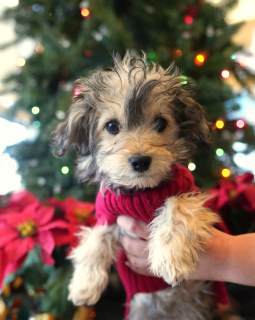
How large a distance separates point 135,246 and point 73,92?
652 mm

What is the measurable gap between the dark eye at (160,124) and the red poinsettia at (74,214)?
62cm

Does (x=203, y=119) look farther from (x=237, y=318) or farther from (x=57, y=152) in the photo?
(x=237, y=318)

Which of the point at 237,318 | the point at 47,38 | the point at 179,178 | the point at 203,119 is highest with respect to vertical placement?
the point at 47,38

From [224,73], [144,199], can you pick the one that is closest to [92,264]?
[144,199]

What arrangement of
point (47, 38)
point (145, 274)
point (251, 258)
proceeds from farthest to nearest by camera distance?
point (47, 38), point (145, 274), point (251, 258)

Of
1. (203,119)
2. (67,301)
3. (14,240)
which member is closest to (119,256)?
(67,301)

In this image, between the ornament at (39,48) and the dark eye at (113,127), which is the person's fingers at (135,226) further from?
the ornament at (39,48)

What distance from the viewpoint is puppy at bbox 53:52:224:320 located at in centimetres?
120

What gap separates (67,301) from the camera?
1.65 m

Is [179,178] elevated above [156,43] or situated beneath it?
situated beneath

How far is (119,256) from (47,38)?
958 mm

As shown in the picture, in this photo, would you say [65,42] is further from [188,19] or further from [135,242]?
[135,242]

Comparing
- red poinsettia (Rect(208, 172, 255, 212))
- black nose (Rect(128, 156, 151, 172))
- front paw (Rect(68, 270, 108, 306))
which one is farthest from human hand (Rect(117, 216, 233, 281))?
red poinsettia (Rect(208, 172, 255, 212))

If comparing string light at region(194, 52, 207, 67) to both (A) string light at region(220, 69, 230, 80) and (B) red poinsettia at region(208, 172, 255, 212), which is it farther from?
(B) red poinsettia at region(208, 172, 255, 212)
